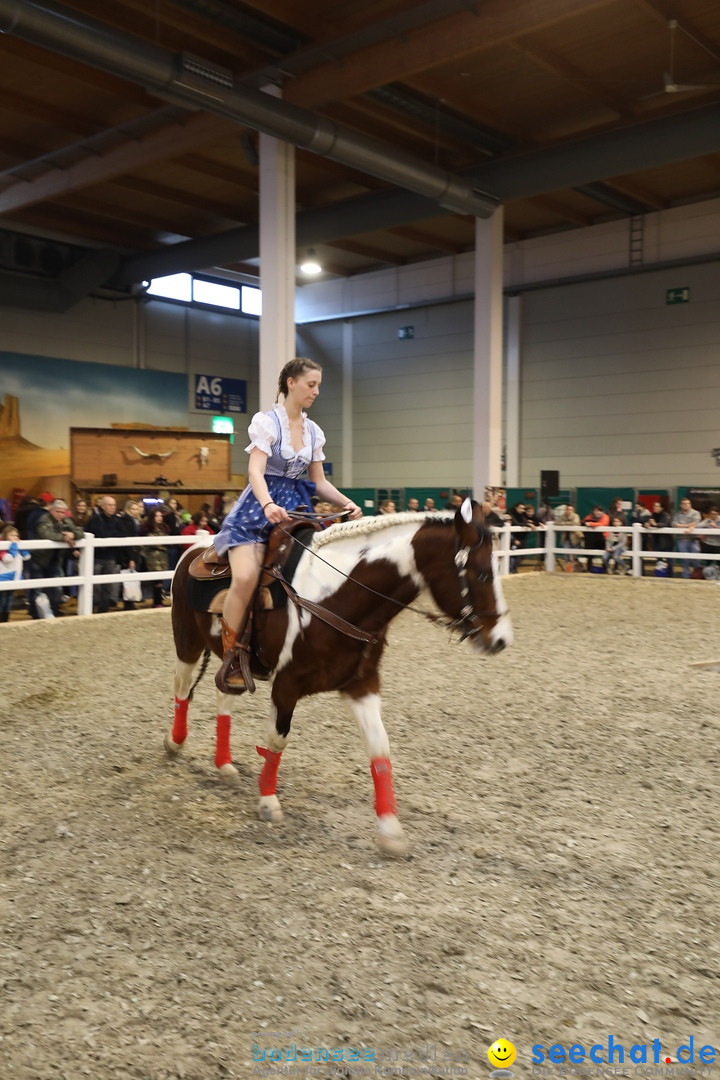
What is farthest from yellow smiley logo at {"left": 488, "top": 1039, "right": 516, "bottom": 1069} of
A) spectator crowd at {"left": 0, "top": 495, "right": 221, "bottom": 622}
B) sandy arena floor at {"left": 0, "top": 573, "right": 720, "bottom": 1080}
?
spectator crowd at {"left": 0, "top": 495, "right": 221, "bottom": 622}

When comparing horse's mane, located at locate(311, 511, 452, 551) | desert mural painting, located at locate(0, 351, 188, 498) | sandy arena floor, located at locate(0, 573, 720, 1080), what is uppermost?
desert mural painting, located at locate(0, 351, 188, 498)

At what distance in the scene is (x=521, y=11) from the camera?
34.8 ft

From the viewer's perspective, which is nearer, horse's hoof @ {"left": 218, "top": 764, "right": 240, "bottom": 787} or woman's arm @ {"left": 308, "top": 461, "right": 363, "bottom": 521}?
woman's arm @ {"left": 308, "top": 461, "right": 363, "bottom": 521}

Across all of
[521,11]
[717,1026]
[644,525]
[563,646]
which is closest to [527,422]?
[644,525]

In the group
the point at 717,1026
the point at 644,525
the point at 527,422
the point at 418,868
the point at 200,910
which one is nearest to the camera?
the point at 717,1026

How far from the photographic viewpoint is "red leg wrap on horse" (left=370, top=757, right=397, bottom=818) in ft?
11.5

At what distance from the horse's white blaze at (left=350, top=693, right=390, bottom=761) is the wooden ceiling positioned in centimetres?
998

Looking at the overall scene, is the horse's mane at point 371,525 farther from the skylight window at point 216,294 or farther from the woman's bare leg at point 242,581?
the skylight window at point 216,294

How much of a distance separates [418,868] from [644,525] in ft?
47.0

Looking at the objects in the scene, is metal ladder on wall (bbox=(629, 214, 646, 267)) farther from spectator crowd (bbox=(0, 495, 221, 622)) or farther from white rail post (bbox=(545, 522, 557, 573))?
spectator crowd (bbox=(0, 495, 221, 622))

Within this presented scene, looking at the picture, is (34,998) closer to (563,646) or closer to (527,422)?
(563,646)

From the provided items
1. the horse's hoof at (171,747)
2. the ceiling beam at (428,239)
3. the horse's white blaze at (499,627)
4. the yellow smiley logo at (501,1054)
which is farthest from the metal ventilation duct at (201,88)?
the yellow smiley logo at (501,1054)

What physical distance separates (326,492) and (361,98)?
12428 millimetres

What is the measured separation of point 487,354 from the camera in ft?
56.2
